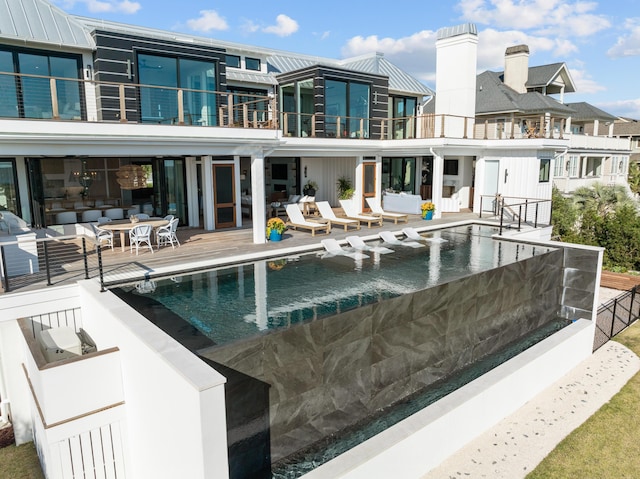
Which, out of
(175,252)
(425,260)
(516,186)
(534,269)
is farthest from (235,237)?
(516,186)

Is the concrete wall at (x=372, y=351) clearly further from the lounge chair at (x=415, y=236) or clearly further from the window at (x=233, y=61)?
the window at (x=233, y=61)

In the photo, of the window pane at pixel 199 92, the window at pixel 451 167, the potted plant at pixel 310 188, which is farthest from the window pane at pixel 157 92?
the window at pixel 451 167

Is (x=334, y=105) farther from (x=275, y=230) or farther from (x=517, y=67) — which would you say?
(x=517, y=67)

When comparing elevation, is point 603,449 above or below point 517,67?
below

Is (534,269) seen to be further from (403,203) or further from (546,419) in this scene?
(403,203)

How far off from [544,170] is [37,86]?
790 inches

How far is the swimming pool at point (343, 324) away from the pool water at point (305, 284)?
0.09 feet

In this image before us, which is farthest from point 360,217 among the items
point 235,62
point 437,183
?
point 235,62

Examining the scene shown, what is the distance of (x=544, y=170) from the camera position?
2183 cm

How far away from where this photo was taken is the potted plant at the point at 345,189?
69.8 feet

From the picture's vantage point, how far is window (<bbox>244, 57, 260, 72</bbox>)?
21.0 metres

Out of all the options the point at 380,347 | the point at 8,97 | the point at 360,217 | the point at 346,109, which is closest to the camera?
the point at 380,347

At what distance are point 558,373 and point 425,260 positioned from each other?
4091 millimetres

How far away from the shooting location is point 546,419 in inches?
362
